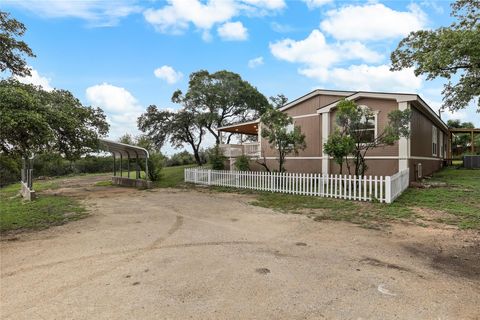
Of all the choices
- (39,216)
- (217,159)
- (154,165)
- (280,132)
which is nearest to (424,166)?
(280,132)

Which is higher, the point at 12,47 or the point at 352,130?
the point at 12,47

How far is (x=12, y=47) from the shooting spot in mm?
6879

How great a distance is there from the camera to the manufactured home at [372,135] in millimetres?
Result: 11773

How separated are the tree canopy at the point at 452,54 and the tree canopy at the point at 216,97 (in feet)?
43.2

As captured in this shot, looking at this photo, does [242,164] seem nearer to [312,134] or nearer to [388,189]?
[312,134]

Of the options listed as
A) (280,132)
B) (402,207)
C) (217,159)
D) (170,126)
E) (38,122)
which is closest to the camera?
(38,122)

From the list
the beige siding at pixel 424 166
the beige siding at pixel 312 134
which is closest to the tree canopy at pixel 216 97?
the beige siding at pixel 312 134

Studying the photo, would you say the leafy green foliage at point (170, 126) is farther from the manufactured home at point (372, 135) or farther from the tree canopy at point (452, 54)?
the tree canopy at point (452, 54)

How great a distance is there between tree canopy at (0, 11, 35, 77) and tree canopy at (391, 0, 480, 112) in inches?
528

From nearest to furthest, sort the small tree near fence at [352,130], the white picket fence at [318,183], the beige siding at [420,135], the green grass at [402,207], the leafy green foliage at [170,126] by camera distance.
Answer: the green grass at [402,207] < the white picket fence at [318,183] < the small tree near fence at [352,130] < the beige siding at [420,135] < the leafy green foliage at [170,126]

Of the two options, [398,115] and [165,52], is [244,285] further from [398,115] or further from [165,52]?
[165,52]

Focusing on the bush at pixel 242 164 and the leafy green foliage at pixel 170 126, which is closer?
the bush at pixel 242 164

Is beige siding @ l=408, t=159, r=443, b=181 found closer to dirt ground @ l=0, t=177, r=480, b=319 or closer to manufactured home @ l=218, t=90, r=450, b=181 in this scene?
manufactured home @ l=218, t=90, r=450, b=181

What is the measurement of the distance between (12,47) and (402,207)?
1125 centimetres
